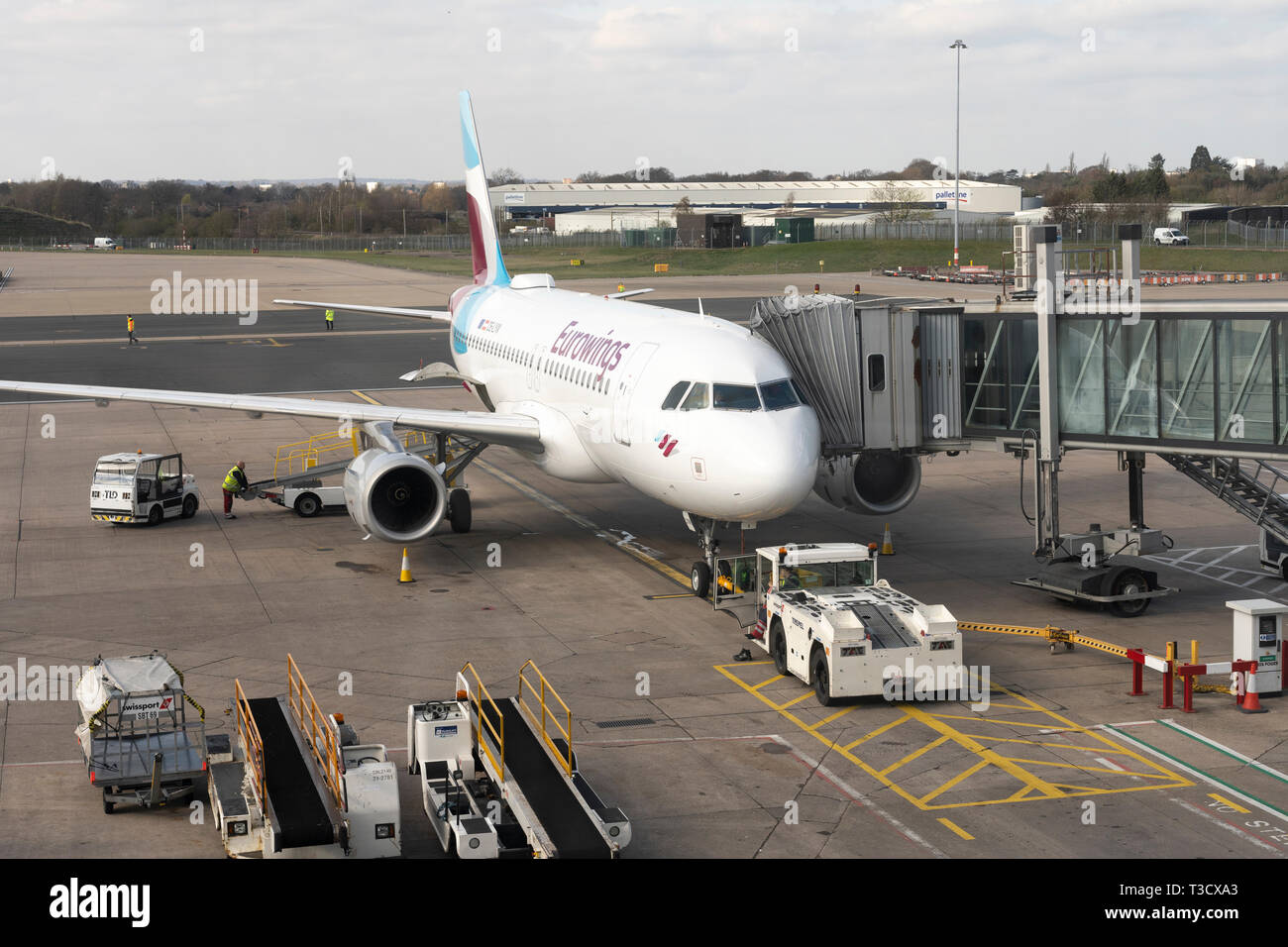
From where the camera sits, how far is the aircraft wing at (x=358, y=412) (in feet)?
98.7

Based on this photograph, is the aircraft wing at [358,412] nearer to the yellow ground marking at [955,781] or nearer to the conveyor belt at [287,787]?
the conveyor belt at [287,787]

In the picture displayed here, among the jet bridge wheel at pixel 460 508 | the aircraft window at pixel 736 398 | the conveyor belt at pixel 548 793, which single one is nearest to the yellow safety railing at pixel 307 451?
the jet bridge wheel at pixel 460 508

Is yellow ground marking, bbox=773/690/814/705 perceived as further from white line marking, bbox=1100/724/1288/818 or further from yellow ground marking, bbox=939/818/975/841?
yellow ground marking, bbox=939/818/975/841

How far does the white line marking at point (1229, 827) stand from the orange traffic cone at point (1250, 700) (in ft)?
13.9

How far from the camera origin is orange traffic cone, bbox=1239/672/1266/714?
65.2ft

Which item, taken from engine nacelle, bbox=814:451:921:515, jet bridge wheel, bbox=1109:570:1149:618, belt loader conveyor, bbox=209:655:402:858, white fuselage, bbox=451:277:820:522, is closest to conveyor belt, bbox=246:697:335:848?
belt loader conveyor, bbox=209:655:402:858

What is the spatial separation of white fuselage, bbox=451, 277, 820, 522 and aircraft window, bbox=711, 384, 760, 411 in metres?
0.11

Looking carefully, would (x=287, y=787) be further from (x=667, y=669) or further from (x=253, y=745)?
(x=667, y=669)

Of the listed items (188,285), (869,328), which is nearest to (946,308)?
(869,328)

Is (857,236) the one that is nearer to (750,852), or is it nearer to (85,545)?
(85,545)

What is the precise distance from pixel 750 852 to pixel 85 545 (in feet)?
69.1

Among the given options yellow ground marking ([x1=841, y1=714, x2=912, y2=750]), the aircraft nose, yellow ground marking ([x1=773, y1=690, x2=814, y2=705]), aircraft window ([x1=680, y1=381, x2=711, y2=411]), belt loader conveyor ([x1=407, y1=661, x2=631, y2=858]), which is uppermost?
aircraft window ([x1=680, y1=381, x2=711, y2=411])

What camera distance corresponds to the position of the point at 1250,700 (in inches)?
784

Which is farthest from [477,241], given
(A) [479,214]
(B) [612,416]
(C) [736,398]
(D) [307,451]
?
(C) [736,398]
